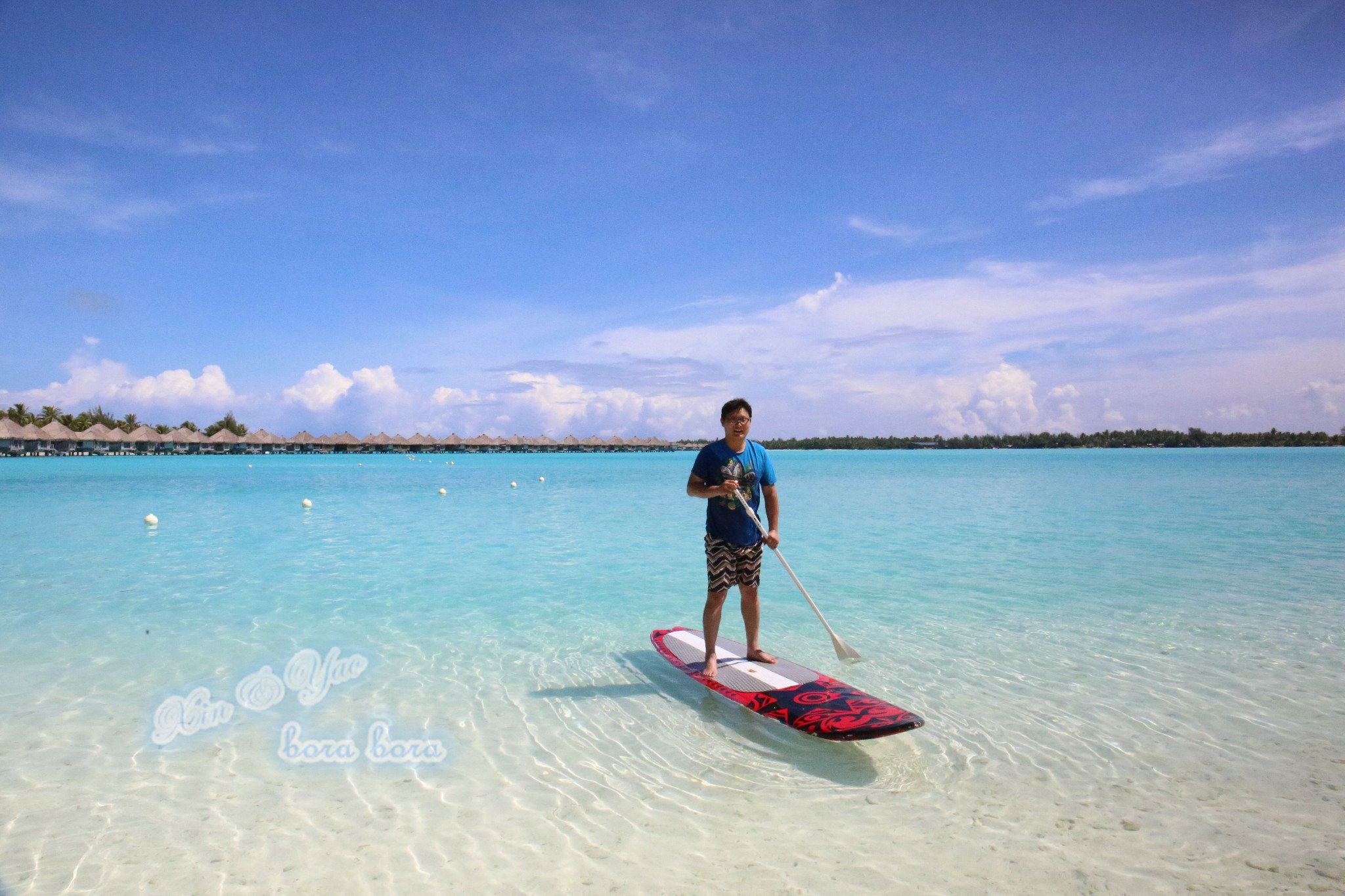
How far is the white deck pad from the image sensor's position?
202 inches

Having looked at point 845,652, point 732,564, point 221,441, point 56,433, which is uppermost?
point 56,433

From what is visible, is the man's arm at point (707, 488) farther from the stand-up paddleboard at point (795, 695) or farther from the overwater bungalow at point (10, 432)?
the overwater bungalow at point (10, 432)

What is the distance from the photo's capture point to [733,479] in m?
5.11

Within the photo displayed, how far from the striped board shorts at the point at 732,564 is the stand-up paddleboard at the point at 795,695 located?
2.23ft

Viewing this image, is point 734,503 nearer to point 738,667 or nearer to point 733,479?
point 733,479

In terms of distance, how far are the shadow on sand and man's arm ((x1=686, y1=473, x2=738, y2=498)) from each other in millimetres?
1548

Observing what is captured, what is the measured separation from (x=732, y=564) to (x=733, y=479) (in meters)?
0.67

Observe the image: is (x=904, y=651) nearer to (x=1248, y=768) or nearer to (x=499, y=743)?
(x=1248, y=768)

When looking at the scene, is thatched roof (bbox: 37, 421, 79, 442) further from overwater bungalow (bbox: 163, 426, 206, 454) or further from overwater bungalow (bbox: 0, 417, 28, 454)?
overwater bungalow (bbox: 163, 426, 206, 454)

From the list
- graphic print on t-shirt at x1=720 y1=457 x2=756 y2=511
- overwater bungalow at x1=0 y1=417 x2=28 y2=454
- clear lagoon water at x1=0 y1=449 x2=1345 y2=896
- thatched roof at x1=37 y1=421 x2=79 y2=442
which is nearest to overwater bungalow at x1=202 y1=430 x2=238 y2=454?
thatched roof at x1=37 y1=421 x2=79 y2=442

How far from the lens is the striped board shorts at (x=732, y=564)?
5.25m

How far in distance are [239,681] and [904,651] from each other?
5767 millimetres

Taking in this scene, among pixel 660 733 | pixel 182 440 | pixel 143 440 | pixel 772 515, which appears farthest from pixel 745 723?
pixel 182 440

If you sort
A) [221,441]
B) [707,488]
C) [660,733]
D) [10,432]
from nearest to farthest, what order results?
[660,733] < [707,488] < [10,432] < [221,441]
